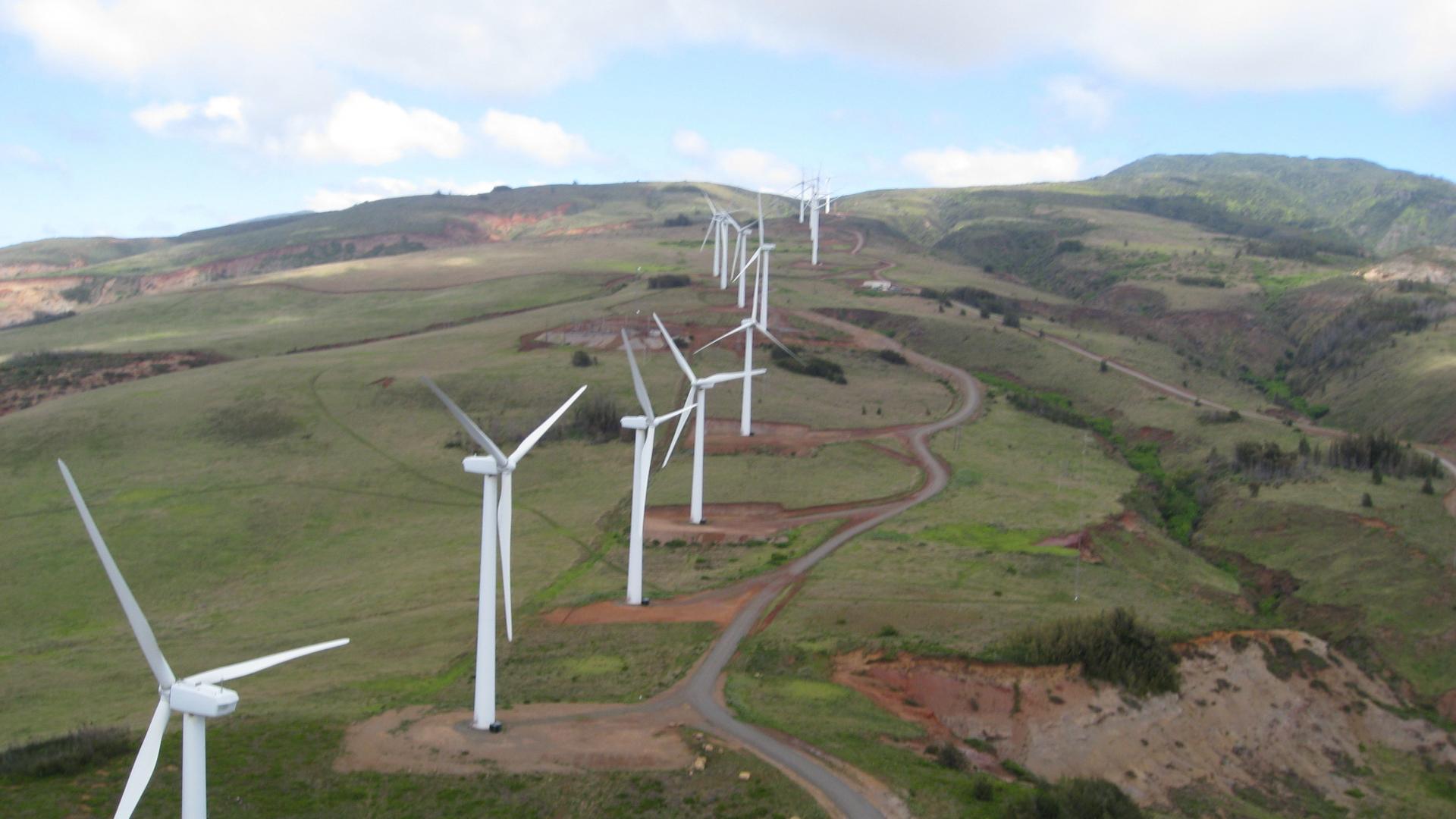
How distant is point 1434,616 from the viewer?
227ft

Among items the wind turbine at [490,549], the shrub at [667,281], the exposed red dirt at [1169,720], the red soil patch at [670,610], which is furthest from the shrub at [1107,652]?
the shrub at [667,281]

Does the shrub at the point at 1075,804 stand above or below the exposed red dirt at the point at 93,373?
below

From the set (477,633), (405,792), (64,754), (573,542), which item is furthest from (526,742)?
(573,542)

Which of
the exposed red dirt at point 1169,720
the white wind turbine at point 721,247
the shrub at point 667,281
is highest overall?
the white wind turbine at point 721,247

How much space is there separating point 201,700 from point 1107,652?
132 ft

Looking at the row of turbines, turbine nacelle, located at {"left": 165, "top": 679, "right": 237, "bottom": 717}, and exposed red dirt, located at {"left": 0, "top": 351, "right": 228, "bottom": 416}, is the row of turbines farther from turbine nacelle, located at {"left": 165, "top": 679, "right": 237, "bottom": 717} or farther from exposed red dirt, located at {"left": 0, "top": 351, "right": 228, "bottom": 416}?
exposed red dirt, located at {"left": 0, "top": 351, "right": 228, "bottom": 416}

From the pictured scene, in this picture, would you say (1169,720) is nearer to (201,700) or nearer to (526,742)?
(526,742)

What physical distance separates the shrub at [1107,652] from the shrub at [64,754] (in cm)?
3779

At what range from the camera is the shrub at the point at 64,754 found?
41.8 metres

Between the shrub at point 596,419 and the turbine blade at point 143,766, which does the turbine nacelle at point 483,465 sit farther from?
the shrub at point 596,419

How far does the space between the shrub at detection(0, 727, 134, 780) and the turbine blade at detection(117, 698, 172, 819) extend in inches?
618

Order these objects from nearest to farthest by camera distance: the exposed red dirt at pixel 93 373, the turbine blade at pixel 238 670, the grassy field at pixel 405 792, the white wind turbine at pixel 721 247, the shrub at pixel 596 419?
the turbine blade at pixel 238 670
the grassy field at pixel 405 792
the shrub at pixel 596 419
the exposed red dirt at pixel 93 373
the white wind turbine at pixel 721 247

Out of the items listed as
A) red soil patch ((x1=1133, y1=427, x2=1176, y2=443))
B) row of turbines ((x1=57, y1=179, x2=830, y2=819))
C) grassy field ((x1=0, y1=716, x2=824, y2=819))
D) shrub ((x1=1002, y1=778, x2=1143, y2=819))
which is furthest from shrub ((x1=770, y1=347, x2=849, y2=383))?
shrub ((x1=1002, y1=778, x2=1143, y2=819))

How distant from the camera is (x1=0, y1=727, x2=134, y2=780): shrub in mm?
41812
